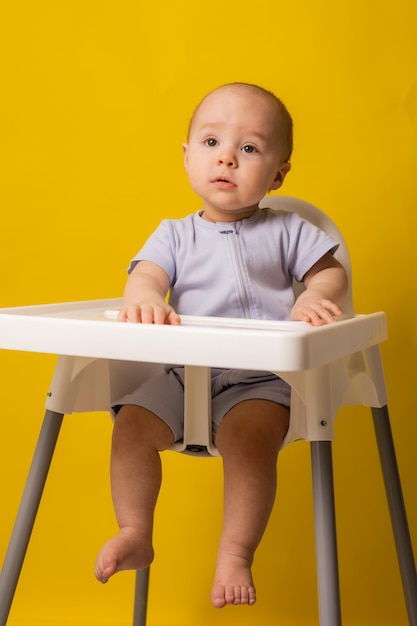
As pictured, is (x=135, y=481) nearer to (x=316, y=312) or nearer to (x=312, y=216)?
(x=316, y=312)

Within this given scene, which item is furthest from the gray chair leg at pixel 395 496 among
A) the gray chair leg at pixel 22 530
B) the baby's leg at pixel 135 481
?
the gray chair leg at pixel 22 530

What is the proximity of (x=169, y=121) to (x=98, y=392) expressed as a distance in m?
0.72

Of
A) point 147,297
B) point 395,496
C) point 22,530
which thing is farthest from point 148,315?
point 395,496

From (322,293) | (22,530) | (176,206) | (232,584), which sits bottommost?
(232,584)

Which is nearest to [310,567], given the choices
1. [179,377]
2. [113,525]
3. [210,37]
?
[113,525]

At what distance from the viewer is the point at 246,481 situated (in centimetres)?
101

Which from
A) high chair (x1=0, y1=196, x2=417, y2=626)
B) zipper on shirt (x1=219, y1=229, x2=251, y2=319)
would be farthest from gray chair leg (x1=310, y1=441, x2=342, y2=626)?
zipper on shirt (x1=219, y1=229, x2=251, y2=319)

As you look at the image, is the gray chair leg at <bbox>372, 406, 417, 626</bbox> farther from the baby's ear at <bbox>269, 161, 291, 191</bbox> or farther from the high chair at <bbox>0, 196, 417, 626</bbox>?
the baby's ear at <bbox>269, 161, 291, 191</bbox>

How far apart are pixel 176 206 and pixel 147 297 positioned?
672 millimetres

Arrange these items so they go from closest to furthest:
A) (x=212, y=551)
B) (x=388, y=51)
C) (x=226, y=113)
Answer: (x=226, y=113) < (x=388, y=51) < (x=212, y=551)

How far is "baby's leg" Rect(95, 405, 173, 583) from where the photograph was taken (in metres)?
0.97

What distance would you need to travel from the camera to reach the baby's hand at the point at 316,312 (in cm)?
96

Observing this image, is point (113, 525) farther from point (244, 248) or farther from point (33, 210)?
point (244, 248)

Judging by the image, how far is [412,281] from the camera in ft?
5.35
